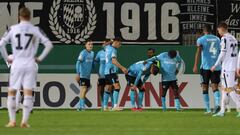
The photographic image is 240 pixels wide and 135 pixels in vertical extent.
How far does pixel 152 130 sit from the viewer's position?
13953mm

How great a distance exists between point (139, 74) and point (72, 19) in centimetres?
358

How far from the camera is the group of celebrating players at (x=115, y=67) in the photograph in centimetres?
1434

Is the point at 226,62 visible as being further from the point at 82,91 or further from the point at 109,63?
the point at 82,91

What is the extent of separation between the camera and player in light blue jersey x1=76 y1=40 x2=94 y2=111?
26.2m

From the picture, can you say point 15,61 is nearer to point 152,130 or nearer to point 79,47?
point 152,130

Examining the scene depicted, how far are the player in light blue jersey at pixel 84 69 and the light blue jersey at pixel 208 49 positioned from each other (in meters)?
5.68

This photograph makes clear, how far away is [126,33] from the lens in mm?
27781

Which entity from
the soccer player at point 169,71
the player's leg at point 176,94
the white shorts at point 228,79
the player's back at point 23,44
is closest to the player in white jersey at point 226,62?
the white shorts at point 228,79

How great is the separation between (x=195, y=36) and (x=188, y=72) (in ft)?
4.21

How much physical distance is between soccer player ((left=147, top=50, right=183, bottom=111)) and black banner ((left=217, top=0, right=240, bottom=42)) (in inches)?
109

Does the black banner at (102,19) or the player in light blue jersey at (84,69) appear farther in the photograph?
the black banner at (102,19)

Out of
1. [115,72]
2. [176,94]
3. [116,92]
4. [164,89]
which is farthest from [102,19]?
[176,94]

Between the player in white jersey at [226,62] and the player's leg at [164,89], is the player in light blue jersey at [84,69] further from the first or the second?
the player in white jersey at [226,62]

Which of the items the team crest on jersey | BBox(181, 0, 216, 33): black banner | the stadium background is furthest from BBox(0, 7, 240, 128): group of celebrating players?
BBox(181, 0, 216, 33): black banner
